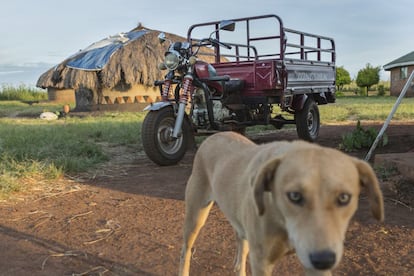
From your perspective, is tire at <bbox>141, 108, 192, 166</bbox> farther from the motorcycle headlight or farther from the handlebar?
the handlebar

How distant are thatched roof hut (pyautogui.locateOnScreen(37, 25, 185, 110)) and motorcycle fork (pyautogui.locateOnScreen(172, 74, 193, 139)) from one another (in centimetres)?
995

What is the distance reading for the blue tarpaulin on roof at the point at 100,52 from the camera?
15234 mm

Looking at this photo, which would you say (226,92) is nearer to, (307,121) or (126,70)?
(307,121)

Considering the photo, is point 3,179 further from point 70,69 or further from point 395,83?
point 395,83

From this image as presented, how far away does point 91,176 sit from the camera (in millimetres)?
5383

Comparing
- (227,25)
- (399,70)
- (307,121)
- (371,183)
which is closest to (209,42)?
(227,25)

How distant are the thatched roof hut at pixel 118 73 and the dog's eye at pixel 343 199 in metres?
14.3

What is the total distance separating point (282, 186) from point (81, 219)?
2659 millimetres

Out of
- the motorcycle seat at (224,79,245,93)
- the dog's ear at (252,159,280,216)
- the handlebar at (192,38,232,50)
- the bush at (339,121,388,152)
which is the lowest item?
the bush at (339,121,388,152)

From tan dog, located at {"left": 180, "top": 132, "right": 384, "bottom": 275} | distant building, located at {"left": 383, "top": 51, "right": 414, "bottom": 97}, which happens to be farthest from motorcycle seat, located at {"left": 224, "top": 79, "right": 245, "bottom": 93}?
distant building, located at {"left": 383, "top": 51, "right": 414, "bottom": 97}

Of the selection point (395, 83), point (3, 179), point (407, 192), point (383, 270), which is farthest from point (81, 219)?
point (395, 83)

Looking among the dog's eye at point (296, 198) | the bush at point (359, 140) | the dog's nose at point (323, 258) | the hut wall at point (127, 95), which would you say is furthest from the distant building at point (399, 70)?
the dog's nose at point (323, 258)

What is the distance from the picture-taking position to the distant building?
98.4 ft

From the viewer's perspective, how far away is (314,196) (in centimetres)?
159
